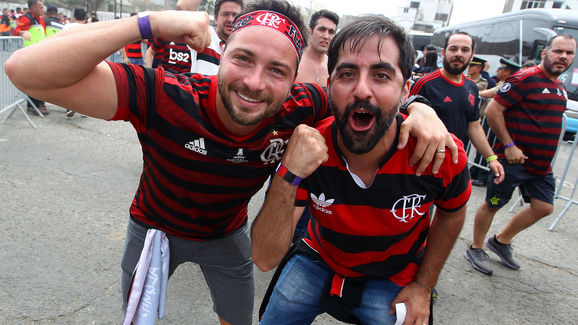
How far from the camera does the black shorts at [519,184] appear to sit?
3971 mm

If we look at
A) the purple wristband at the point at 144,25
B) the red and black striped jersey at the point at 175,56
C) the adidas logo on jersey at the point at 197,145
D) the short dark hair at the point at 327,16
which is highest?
the short dark hair at the point at 327,16

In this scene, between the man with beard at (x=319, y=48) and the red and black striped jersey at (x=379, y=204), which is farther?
the man with beard at (x=319, y=48)

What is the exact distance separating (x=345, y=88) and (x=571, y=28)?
12.5 metres

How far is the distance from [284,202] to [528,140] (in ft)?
11.6

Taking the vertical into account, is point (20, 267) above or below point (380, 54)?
below

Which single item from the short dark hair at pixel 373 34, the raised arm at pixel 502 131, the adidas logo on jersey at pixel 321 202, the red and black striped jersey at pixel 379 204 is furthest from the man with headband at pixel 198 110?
the raised arm at pixel 502 131

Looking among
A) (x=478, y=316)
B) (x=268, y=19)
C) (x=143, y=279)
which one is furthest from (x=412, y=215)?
(x=478, y=316)

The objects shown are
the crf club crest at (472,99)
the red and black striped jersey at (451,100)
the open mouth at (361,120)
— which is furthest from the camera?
the crf club crest at (472,99)

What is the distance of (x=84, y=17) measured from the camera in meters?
8.66

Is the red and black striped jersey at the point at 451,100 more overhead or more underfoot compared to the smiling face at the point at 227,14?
more underfoot

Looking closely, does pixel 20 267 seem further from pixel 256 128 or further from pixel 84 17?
pixel 84 17

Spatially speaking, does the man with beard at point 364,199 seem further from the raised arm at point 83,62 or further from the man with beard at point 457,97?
the man with beard at point 457,97

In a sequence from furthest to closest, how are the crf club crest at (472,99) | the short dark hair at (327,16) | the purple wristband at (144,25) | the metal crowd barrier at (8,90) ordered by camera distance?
the metal crowd barrier at (8,90)
the short dark hair at (327,16)
the crf club crest at (472,99)
the purple wristband at (144,25)

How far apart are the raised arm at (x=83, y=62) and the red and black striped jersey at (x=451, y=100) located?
9.63 feet
